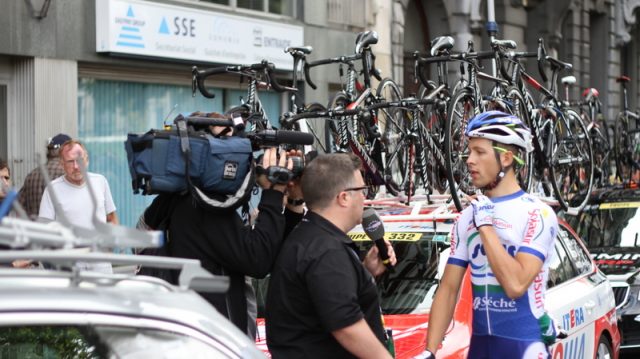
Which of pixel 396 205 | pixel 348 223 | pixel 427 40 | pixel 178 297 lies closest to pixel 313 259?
pixel 348 223

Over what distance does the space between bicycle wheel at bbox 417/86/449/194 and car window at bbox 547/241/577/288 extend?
1637mm

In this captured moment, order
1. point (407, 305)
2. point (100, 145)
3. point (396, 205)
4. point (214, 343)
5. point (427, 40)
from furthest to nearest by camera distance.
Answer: point (427, 40) < point (100, 145) < point (396, 205) < point (407, 305) < point (214, 343)

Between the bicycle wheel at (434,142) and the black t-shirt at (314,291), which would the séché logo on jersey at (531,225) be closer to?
the black t-shirt at (314,291)

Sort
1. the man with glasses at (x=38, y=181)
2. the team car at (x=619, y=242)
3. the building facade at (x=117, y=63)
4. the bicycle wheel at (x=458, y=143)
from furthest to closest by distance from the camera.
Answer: the building facade at (x=117, y=63)
the team car at (x=619, y=242)
the man with glasses at (x=38, y=181)
the bicycle wheel at (x=458, y=143)

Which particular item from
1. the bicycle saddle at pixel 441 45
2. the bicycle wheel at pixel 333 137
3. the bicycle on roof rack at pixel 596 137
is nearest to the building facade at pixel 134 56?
the bicycle wheel at pixel 333 137

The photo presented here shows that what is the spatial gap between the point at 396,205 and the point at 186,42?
831 cm

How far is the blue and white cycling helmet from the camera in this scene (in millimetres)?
5484

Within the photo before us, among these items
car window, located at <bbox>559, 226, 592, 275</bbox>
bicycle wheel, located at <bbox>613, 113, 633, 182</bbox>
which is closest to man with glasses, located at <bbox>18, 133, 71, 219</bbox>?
car window, located at <bbox>559, 226, 592, 275</bbox>

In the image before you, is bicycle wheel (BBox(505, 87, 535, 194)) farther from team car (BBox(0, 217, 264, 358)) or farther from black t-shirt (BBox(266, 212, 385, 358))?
team car (BBox(0, 217, 264, 358))

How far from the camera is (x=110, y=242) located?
2.67m

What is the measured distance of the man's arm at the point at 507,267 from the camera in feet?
17.0

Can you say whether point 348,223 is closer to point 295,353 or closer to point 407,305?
point 295,353

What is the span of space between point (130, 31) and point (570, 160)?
6.12 meters

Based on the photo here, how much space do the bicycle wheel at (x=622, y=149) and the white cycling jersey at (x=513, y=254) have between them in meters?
10.2
